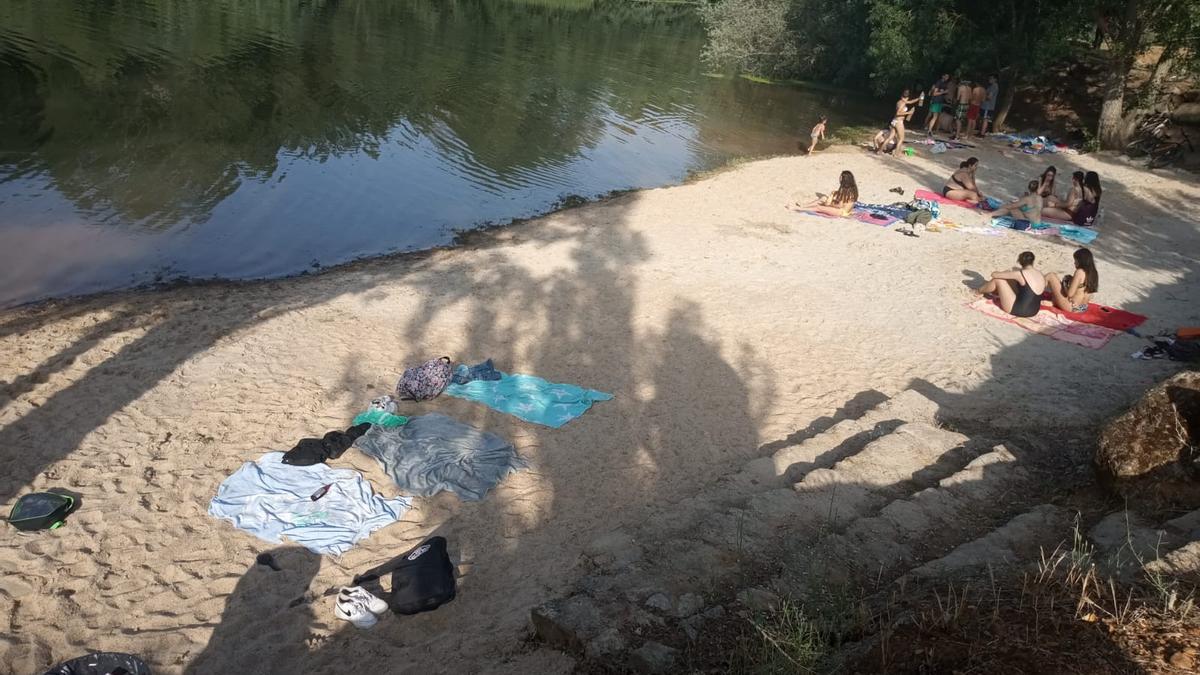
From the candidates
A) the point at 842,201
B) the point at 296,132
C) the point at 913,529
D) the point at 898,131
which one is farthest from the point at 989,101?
the point at 913,529

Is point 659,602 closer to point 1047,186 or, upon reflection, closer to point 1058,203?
point 1058,203

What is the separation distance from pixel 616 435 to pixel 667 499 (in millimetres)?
1208

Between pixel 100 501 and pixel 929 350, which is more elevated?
pixel 929 350

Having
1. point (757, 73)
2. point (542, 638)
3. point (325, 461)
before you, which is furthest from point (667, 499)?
point (757, 73)

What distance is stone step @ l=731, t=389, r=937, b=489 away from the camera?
6531 millimetres

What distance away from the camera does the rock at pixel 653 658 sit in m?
3.78

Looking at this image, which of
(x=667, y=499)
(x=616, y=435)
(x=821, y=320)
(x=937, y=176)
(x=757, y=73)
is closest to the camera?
(x=667, y=499)

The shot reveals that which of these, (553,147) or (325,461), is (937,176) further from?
(325,461)

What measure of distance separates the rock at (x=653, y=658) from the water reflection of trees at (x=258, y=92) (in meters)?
12.3

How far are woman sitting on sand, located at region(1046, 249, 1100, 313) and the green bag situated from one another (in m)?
11.4

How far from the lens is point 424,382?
833 cm

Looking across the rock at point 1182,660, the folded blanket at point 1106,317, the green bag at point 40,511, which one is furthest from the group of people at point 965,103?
the green bag at point 40,511

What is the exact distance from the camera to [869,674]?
3367mm

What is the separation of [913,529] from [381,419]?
490cm
